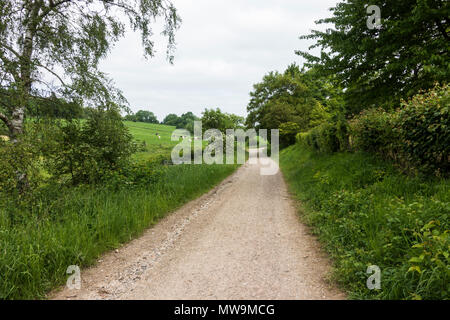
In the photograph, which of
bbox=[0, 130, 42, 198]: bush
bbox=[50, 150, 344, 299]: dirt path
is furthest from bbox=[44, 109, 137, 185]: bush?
bbox=[50, 150, 344, 299]: dirt path

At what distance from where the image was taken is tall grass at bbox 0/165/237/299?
9.75 feet

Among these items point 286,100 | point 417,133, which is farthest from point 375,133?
point 286,100

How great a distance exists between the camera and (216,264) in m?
3.56

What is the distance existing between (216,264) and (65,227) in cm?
277

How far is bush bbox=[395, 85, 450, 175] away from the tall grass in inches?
249

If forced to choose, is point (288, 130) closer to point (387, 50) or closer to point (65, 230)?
point (387, 50)

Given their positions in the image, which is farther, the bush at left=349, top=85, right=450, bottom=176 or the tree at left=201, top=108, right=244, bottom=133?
the tree at left=201, top=108, right=244, bottom=133

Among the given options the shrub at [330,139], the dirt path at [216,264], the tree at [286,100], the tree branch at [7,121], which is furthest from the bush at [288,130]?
the tree branch at [7,121]

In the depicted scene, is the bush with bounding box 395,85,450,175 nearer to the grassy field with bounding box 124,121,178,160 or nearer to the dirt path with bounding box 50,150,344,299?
the dirt path with bounding box 50,150,344,299

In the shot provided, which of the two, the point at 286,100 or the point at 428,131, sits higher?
the point at 286,100

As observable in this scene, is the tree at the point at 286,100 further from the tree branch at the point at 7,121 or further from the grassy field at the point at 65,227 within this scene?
the tree branch at the point at 7,121
